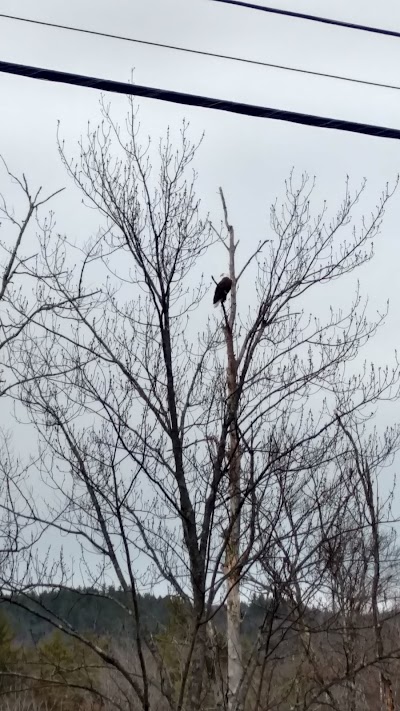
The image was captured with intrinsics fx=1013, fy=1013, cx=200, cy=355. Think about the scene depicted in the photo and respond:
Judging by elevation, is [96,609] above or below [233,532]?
below

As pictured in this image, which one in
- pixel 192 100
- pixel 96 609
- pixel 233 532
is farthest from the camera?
pixel 233 532

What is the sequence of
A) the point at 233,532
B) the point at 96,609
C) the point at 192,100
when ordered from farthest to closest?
the point at 233,532 < the point at 96,609 < the point at 192,100

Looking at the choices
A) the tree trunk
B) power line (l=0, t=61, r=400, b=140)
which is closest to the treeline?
the tree trunk

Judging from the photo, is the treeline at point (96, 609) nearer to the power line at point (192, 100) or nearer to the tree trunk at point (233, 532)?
the tree trunk at point (233, 532)

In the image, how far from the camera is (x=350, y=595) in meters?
12.5

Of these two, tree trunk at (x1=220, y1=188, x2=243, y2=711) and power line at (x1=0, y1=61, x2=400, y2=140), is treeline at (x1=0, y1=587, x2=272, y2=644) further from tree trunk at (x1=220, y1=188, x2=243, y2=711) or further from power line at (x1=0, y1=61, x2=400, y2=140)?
power line at (x1=0, y1=61, x2=400, y2=140)

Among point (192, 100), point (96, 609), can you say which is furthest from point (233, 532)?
point (192, 100)

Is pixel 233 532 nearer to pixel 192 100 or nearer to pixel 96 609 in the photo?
pixel 96 609

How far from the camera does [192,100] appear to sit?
552cm

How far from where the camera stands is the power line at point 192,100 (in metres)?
5.21

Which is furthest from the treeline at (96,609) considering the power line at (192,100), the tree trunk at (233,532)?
the power line at (192,100)

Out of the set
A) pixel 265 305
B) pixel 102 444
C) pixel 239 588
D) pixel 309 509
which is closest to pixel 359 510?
pixel 239 588

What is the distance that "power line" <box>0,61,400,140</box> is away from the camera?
5211 mm

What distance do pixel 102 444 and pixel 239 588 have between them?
3.39 m
